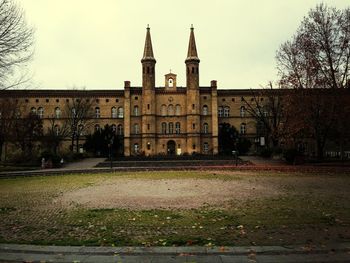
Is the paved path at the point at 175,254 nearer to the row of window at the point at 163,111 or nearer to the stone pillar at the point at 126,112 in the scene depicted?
the stone pillar at the point at 126,112

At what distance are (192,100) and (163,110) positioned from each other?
6.11 metres

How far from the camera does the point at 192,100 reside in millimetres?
69812

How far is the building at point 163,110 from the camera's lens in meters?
69.8

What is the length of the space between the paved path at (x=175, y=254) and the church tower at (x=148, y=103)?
6254 cm

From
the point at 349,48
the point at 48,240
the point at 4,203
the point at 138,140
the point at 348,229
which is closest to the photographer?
the point at 48,240

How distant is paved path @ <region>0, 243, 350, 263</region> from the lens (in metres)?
6.17

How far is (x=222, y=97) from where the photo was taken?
2928 inches

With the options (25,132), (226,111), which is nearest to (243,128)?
(226,111)

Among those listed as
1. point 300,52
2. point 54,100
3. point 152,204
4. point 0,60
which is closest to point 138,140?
point 54,100

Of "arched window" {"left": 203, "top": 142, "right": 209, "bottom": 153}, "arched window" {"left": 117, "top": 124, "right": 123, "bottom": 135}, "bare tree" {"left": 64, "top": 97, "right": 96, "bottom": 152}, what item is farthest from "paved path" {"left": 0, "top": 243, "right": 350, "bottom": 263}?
"arched window" {"left": 117, "top": 124, "right": 123, "bottom": 135}

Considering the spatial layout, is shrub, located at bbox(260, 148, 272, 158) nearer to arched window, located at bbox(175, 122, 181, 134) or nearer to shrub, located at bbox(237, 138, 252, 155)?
shrub, located at bbox(237, 138, 252, 155)

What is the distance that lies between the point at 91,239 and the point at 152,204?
5.03m

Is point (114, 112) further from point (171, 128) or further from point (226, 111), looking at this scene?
point (226, 111)

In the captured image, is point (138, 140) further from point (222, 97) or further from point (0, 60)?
point (0, 60)
